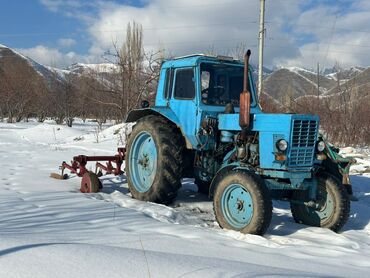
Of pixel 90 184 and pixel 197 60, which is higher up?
pixel 197 60

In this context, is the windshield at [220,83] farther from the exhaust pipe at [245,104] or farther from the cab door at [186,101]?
the exhaust pipe at [245,104]

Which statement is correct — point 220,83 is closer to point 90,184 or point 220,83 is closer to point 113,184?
point 90,184

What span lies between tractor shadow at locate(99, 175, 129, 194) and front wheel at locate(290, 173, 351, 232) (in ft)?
10.9

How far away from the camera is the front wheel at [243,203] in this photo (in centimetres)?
540

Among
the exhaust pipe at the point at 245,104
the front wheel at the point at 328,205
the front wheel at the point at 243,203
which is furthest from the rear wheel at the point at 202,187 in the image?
the exhaust pipe at the point at 245,104

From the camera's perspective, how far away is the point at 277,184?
19.1 feet

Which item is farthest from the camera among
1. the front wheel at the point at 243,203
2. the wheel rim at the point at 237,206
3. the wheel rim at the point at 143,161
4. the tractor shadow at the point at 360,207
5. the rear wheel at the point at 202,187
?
the rear wheel at the point at 202,187

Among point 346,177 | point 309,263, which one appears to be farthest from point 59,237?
point 346,177

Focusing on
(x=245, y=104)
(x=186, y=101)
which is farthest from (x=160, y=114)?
(x=245, y=104)

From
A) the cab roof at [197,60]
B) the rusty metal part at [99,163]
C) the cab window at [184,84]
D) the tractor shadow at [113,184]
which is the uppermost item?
the cab roof at [197,60]

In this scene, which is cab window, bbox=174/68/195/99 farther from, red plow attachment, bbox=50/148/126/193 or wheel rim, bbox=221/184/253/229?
red plow attachment, bbox=50/148/126/193

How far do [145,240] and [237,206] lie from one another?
1592 mm

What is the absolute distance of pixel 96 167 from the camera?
28.9 ft

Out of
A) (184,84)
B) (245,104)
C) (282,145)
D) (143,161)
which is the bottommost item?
(143,161)
